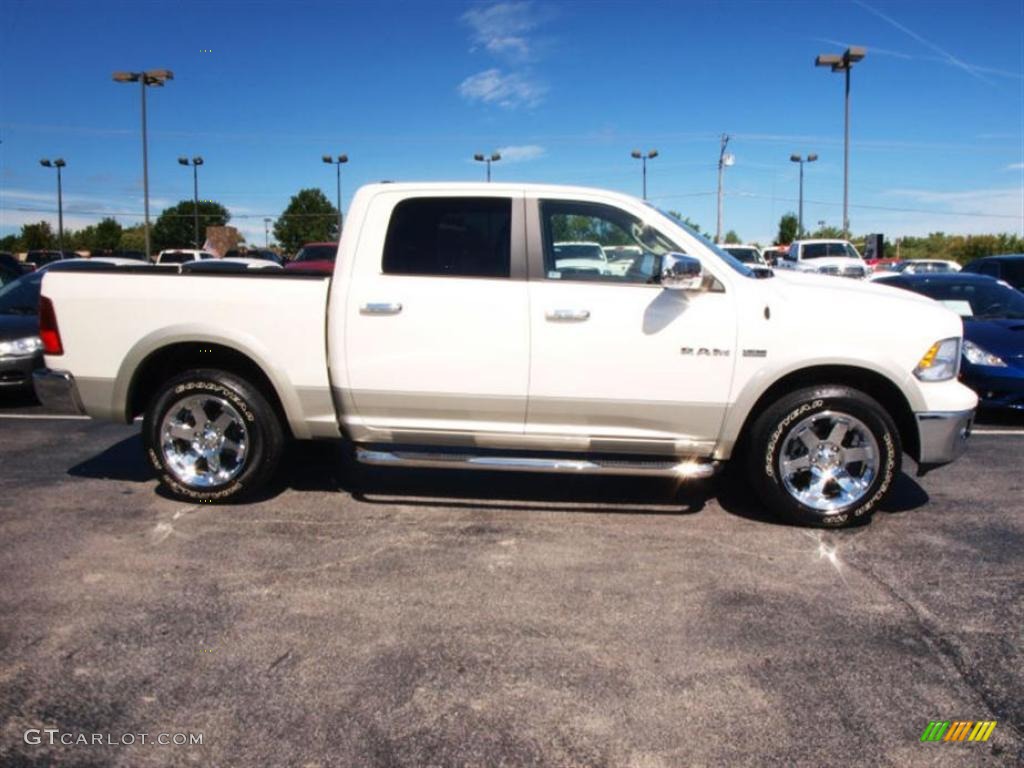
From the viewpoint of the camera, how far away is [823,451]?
4.70 m

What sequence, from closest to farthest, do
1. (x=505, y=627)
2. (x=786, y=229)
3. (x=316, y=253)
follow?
(x=505, y=627) < (x=316, y=253) < (x=786, y=229)

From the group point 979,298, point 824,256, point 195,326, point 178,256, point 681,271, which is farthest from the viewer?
point 178,256

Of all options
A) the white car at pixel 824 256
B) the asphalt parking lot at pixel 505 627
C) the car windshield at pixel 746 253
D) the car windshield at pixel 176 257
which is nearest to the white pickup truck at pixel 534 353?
the asphalt parking lot at pixel 505 627

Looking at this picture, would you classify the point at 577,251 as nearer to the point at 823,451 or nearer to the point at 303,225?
the point at 823,451

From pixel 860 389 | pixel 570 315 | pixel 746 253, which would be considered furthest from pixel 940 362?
pixel 746 253

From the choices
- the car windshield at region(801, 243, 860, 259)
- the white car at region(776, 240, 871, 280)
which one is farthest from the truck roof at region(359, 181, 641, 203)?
the car windshield at region(801, 243, 860, 259)

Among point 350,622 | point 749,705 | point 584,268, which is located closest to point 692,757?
point 749,705

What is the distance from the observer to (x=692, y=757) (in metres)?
2.53

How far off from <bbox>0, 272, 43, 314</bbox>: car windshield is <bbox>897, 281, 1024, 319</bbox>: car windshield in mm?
10541

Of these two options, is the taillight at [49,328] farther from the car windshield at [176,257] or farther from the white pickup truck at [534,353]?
the car windshield at [176,257]

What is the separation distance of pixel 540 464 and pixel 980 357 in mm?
5519

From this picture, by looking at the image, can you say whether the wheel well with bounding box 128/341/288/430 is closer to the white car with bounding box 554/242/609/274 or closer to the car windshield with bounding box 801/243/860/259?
the white car with bounding box 554/242/609/274

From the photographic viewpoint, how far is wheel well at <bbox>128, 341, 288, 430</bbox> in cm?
504

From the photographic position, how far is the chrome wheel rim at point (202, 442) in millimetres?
5035
